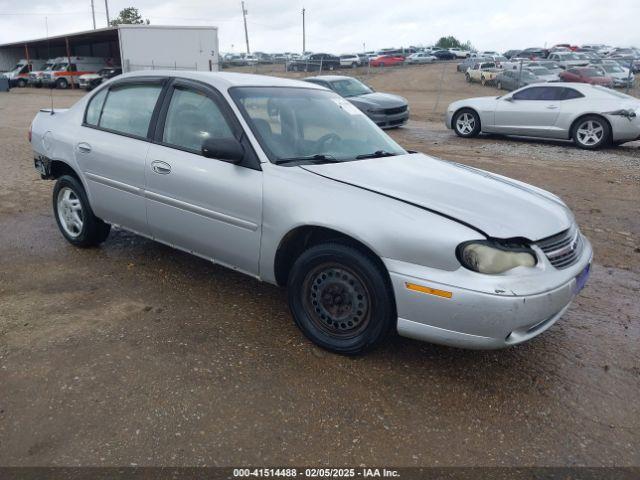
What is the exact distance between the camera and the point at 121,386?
9.54ft

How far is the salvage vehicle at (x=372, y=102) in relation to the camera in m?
13.8

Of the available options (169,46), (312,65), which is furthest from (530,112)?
(312,65)

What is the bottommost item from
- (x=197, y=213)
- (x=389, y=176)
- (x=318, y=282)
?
(x=318, y=282)

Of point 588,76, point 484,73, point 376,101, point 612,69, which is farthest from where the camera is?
point 484,73

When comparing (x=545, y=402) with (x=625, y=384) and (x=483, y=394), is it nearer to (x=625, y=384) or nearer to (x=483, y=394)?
(x=483, y=394)

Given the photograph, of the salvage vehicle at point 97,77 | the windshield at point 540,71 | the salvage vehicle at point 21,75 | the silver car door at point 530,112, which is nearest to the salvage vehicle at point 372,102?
the silver car door at point 530,112

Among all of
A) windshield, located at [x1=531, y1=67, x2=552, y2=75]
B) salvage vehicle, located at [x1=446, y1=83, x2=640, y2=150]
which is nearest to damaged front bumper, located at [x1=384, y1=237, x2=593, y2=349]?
salvage vehicle, located at [x1=446, y1=83, x2=640, y2=150]

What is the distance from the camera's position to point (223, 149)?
339 cm

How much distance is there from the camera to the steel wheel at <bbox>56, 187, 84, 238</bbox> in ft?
16.0

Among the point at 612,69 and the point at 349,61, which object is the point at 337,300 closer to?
the point at 612,69

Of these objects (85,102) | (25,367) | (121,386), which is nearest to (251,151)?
(121,386)

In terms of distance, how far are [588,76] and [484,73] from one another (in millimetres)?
7524

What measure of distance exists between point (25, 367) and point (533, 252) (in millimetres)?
2932

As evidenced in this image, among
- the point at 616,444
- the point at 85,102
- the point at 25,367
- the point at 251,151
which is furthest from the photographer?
the point at 85,102
